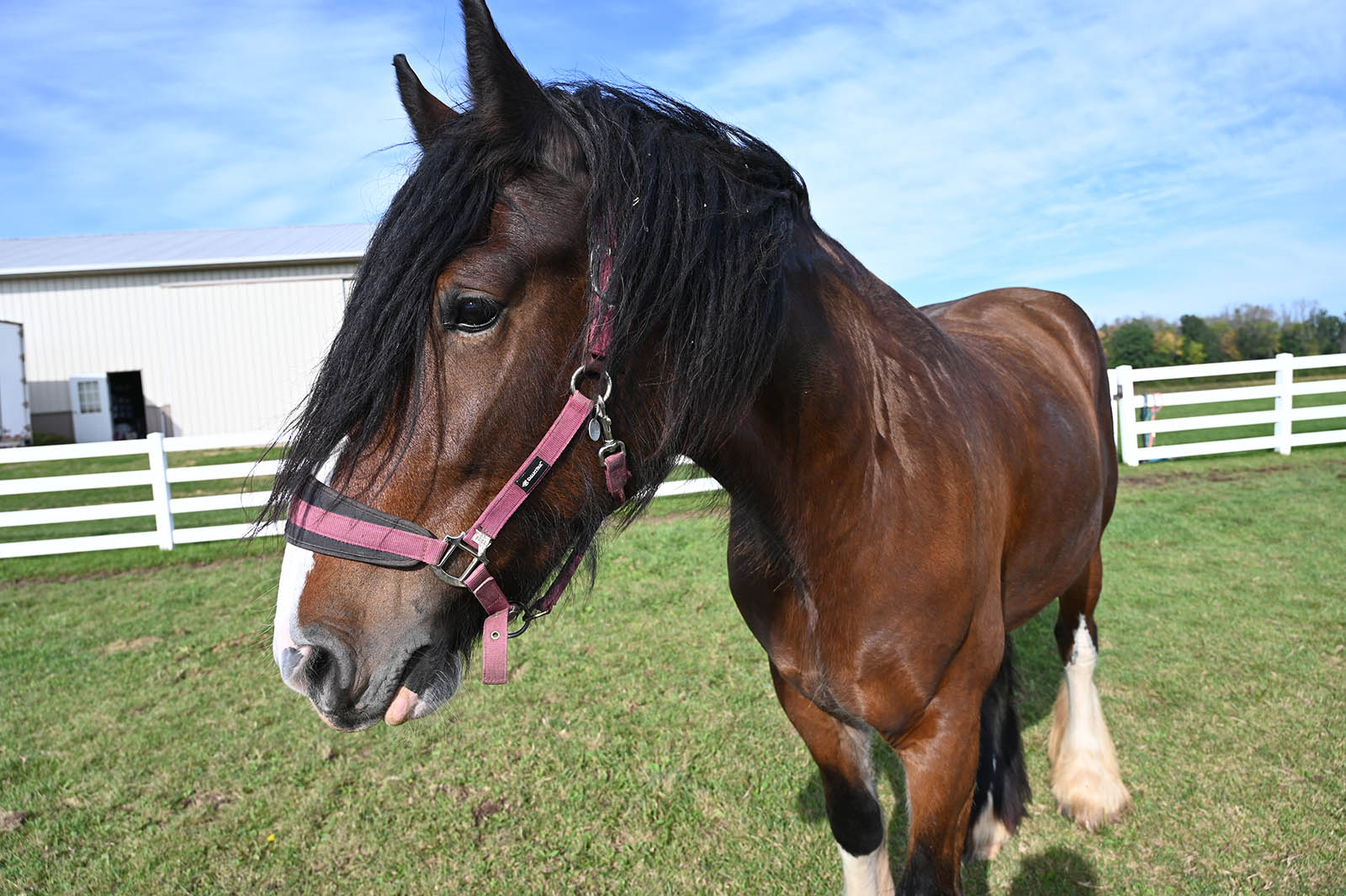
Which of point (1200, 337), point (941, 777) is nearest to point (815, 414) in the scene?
point (941, 777)

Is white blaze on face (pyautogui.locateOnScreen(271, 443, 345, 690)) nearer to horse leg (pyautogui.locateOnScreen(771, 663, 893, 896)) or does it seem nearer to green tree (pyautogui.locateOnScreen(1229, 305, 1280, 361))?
horse leg (pyautogui.locateOnScreen(771, 663, 893, 896))

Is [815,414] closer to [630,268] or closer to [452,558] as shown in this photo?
[630,268]

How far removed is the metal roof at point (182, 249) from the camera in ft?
69.9

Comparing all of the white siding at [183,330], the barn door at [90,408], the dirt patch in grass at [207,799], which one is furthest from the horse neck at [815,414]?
the barn door at [90,408]

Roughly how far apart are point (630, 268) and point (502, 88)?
1.17 ft

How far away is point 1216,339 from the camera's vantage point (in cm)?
3077

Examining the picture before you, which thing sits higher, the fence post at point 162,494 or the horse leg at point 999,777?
the fence post at point 162,494

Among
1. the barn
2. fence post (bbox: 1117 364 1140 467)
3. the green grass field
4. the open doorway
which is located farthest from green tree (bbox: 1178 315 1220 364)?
the open doorway

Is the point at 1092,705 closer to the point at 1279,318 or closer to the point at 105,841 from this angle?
the point at 105,841

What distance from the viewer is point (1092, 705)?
11.3 ft

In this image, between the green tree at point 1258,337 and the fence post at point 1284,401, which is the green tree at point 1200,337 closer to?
the green tree at point 1258,337

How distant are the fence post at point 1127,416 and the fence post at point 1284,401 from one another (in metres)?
2.35

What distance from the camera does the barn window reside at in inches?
859

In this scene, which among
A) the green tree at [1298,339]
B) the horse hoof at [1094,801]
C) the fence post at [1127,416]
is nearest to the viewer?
the horse hoof at [1094,801]
